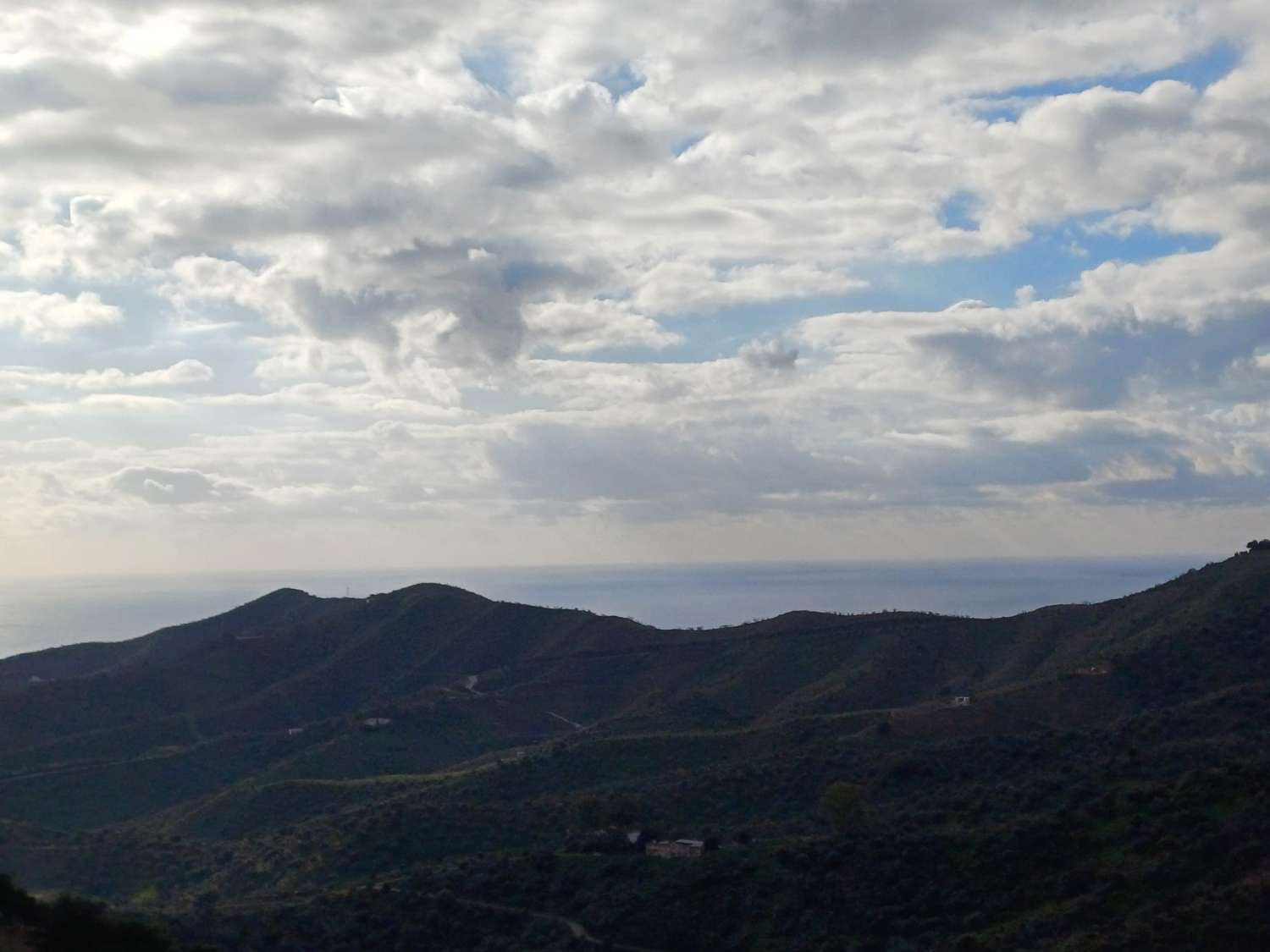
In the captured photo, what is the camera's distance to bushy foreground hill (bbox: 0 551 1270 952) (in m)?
35.2

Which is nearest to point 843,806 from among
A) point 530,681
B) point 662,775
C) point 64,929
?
point 662,775

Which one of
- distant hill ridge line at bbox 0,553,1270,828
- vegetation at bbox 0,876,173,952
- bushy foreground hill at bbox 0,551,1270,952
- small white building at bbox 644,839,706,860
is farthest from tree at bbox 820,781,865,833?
vegetation at bbox 0,876,173,952

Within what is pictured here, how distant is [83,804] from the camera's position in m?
71.6

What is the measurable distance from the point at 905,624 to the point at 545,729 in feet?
84.6

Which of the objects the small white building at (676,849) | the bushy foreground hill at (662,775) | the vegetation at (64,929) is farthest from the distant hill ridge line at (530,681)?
the vegetation at (64,929)

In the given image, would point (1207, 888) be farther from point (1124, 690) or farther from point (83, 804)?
point (83, 804)

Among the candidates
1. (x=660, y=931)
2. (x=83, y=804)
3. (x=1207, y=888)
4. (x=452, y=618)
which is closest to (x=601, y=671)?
(x=452, y=618)

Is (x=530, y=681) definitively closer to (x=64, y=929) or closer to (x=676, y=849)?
(x=676, y=849)

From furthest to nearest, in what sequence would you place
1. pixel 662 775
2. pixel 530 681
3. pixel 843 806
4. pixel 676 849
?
pixel 530 681, pixel 662 775, pixel 676 849, pixel 843 806

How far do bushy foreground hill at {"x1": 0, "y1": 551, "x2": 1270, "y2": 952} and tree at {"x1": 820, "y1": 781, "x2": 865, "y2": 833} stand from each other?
40 cm

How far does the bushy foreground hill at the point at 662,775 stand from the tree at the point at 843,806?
396 mm

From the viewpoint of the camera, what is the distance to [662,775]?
5947 centimetres

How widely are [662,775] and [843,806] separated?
17206mm

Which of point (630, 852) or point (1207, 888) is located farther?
point (630, 852)
